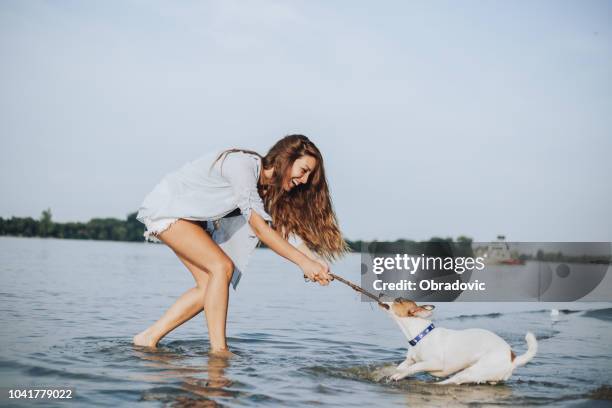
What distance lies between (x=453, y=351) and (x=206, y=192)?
2.17 metres

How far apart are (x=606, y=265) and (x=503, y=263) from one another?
247 inches

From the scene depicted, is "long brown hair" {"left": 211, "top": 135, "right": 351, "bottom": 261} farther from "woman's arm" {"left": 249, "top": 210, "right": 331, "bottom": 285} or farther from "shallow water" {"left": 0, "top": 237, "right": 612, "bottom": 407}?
"shallow water" {"left": 0, "top": 237, "right": 612, "bottom": 407}

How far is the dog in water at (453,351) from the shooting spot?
170 inches

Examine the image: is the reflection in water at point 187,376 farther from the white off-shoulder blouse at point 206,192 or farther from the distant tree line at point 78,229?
the distant tree line at point 78,229

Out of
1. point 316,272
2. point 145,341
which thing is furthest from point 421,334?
point 145,341

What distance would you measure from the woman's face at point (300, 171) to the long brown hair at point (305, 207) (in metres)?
0.04

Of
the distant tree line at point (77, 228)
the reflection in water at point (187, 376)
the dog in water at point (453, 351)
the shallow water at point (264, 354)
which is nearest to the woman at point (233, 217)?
the reflection in water at point (187, 376)

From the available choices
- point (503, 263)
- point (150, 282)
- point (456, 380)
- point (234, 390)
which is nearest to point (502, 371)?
point (456, 380)

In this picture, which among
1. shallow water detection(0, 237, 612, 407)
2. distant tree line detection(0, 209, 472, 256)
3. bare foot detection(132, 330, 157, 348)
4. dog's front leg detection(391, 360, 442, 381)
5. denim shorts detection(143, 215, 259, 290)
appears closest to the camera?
shallow water detection(0, 237, 612, 407)

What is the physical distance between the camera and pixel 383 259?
29.0ft

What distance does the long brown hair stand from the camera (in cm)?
505

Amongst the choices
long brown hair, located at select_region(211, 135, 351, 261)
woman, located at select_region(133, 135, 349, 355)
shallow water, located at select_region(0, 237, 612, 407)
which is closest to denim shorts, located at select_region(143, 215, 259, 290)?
woman, located at select_region(133, 135, 349, 355)

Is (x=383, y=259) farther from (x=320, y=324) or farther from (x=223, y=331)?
(x=223, y=331)

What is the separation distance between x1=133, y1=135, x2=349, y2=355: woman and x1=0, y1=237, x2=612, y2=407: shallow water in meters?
0.48
